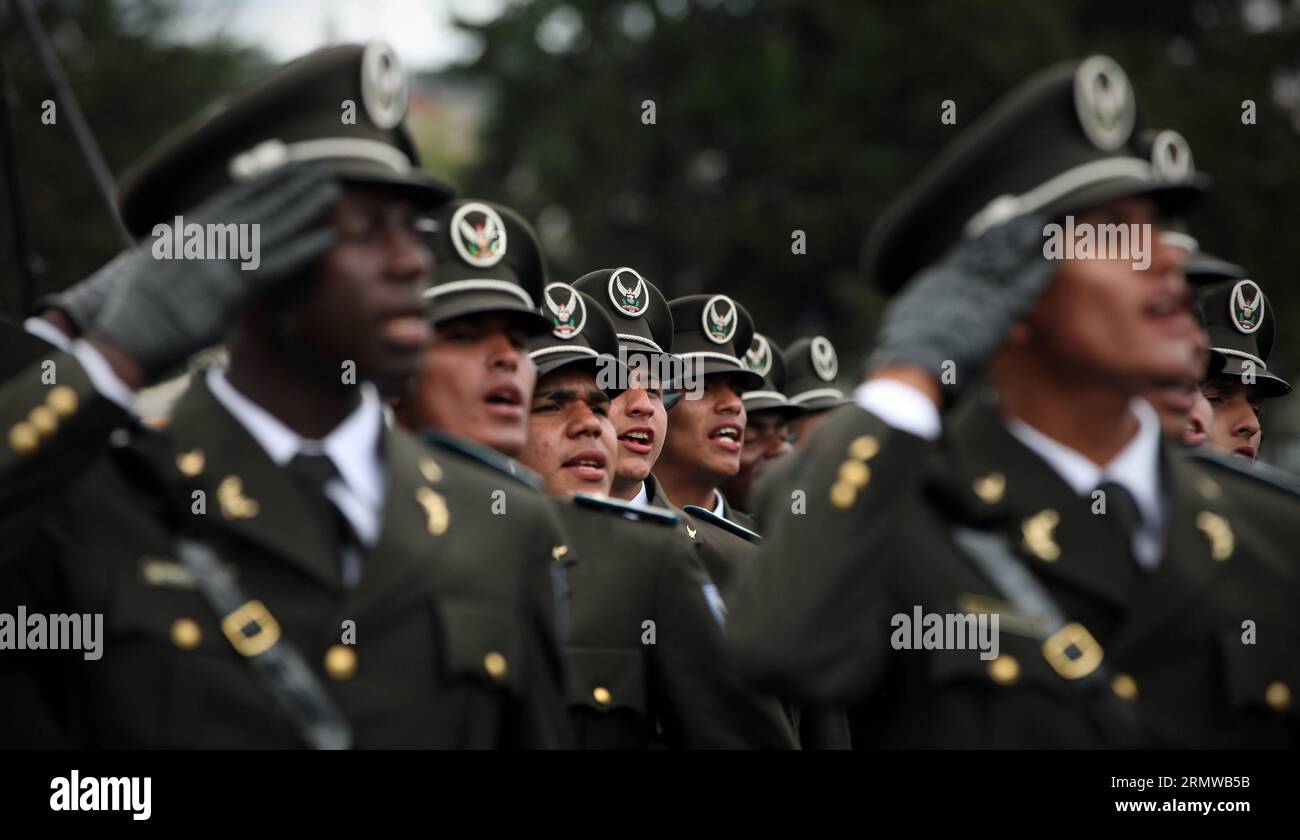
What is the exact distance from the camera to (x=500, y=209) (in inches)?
238

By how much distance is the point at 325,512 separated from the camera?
13.1ft

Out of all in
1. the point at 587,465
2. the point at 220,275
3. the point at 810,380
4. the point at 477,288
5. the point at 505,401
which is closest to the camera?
the point at 220,275

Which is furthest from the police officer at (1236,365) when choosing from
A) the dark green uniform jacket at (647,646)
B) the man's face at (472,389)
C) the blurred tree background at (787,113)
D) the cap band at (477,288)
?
the blurred tree background at (787,113)

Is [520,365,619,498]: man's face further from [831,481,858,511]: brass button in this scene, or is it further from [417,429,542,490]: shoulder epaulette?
[831,481,858,511]: brass button

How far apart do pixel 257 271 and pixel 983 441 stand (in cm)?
162

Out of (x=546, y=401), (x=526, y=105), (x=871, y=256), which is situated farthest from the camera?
(x=526, y=105)

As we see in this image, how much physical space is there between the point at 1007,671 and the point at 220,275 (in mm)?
1833

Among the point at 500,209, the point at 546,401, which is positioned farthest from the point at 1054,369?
the point at 546,401

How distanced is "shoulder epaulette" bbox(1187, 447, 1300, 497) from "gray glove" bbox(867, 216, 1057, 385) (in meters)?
0.75

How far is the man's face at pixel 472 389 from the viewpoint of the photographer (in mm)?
5379

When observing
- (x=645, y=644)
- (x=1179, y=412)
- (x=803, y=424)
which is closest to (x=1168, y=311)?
(x=1179, y=412)

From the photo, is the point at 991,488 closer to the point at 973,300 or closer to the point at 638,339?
the point at 973,300

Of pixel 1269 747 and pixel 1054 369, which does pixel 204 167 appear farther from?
pixel 1269 747

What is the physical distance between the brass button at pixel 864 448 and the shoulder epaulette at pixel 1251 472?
36.0 inches
